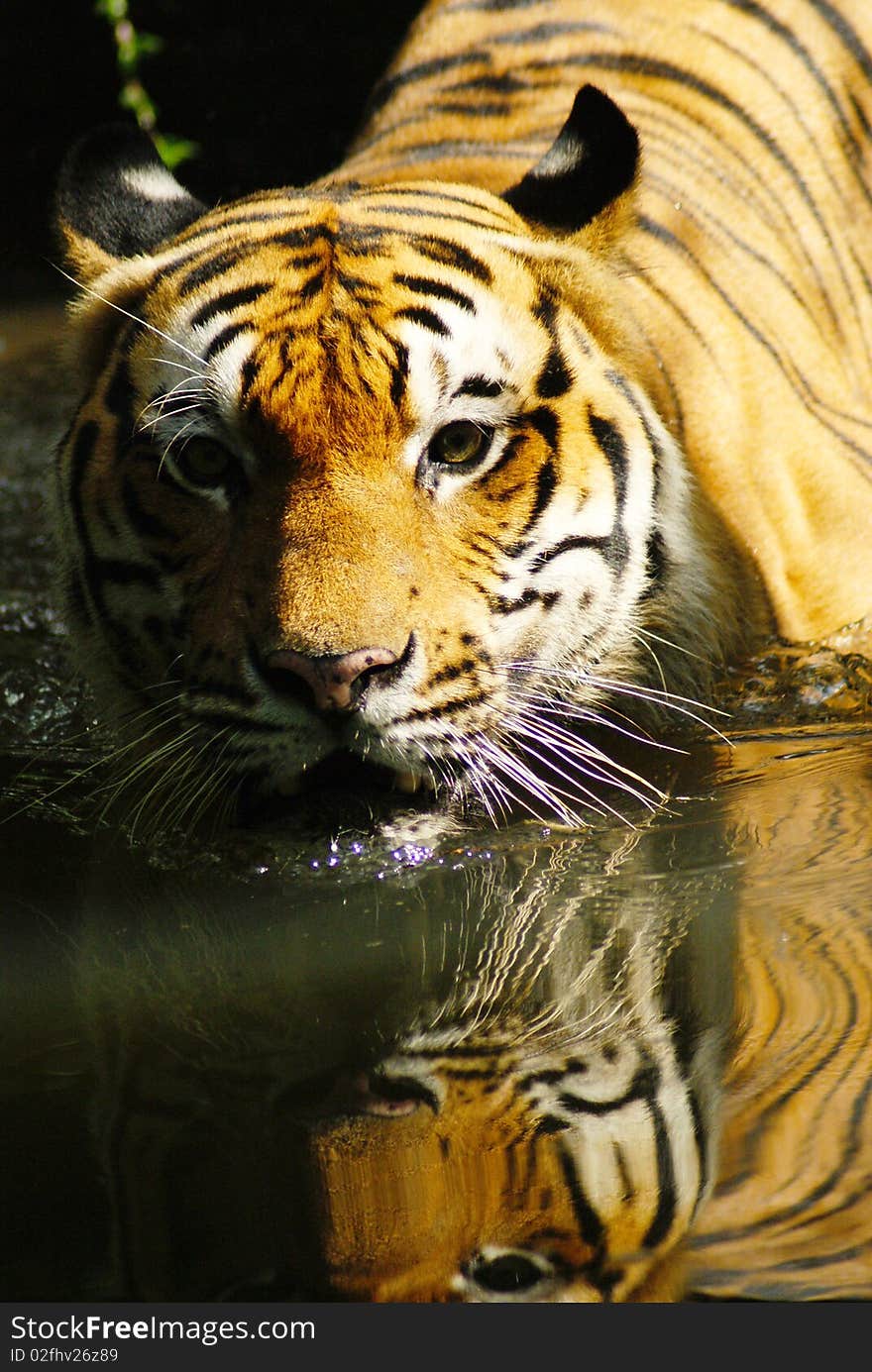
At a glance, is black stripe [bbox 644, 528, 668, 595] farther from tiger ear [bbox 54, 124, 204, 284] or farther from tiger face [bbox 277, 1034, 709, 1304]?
tiger face [bbox 277, 1034, 709, 1304]

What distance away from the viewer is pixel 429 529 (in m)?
1.97

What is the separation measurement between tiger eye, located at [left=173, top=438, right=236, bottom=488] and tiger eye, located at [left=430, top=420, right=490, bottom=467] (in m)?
0.25

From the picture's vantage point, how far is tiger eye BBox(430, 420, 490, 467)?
2.02 metres

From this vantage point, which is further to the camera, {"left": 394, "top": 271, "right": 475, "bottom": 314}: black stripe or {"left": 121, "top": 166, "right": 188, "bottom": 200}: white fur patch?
{"left": 121, "top": 166, "right": 188, "bottom": 200}: white fur patch

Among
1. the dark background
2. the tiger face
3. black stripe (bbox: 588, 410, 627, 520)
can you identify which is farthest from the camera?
the dark background

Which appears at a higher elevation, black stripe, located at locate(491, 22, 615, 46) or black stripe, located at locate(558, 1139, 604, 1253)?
black stripe, located at locate(491, 22, 615, 46)

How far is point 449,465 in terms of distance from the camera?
2.03 m

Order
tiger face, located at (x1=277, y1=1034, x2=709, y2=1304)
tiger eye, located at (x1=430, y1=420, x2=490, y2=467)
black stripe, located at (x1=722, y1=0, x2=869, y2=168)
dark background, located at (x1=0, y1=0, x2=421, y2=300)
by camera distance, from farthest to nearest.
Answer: dark background, located at (x1=0, y1=0, x2=421, y2=300)
black stripe, located at (x1=722, y1=0, x2=869, y2=168)
tiger eye, located at (x1=430, y1=420, x2=490, y2=467)
tiger face, located at (x1=277, y1=1034, x2=709, y2=1304)

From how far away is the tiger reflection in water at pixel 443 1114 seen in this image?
3.84ft

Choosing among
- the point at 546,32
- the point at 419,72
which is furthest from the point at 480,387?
the point at 419,72

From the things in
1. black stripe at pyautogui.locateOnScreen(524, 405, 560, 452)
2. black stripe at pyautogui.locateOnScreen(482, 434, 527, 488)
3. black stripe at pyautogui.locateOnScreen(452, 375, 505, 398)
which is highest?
black stripe at pyautogui.locateOnScreen(452, 375, 505, 398)

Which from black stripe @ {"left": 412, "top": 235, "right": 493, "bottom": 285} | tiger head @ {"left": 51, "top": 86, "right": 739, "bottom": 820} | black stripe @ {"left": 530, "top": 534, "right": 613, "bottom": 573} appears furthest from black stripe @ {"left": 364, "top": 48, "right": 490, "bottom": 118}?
black stripe @ {"left": 530, "top": 534, "right": 613, "bottom": 573}

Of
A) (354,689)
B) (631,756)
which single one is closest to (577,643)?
(631,756)

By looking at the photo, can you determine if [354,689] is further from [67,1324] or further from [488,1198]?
[67,1324]
